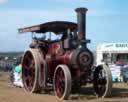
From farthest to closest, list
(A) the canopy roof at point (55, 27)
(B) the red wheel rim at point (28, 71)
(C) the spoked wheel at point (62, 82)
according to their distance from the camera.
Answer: (B) the red wheel rim at point (28, 71) → (A) the canopy roof at point (55, 27) → (C) the spoked wheel at point (62, 82)

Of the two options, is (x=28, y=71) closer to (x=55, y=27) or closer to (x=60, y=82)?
(x=55, y=27)

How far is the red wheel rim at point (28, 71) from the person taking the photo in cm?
1822

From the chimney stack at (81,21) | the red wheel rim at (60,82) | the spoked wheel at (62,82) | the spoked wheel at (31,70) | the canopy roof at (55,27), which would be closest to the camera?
the spoked wheel at (62,82)

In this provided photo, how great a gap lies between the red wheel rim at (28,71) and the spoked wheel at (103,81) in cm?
263

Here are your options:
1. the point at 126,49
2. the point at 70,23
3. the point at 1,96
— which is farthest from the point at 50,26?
the point at 126,49

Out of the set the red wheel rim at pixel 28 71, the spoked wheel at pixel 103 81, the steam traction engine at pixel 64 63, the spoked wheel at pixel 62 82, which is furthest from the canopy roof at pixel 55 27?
the spoked wheel at pixel 62 82

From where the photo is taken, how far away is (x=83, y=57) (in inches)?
637

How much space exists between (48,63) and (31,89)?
4.47 ft

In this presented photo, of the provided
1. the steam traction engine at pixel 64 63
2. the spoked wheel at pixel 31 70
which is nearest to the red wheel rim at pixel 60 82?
the steam traction engine at pixel 64 63

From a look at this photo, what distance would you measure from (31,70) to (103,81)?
3.19 metres

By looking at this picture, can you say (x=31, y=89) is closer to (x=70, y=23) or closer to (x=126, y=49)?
(x=70, y=23)

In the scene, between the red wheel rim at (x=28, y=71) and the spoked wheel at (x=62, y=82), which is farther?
the red wheel rim at (x=28, y=71)

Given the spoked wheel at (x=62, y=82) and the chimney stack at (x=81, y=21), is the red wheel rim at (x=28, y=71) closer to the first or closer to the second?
the spoked wheel at (x=62, y=82)

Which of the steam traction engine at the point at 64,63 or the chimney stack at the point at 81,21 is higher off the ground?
the chimney stack at the point at 81,21
